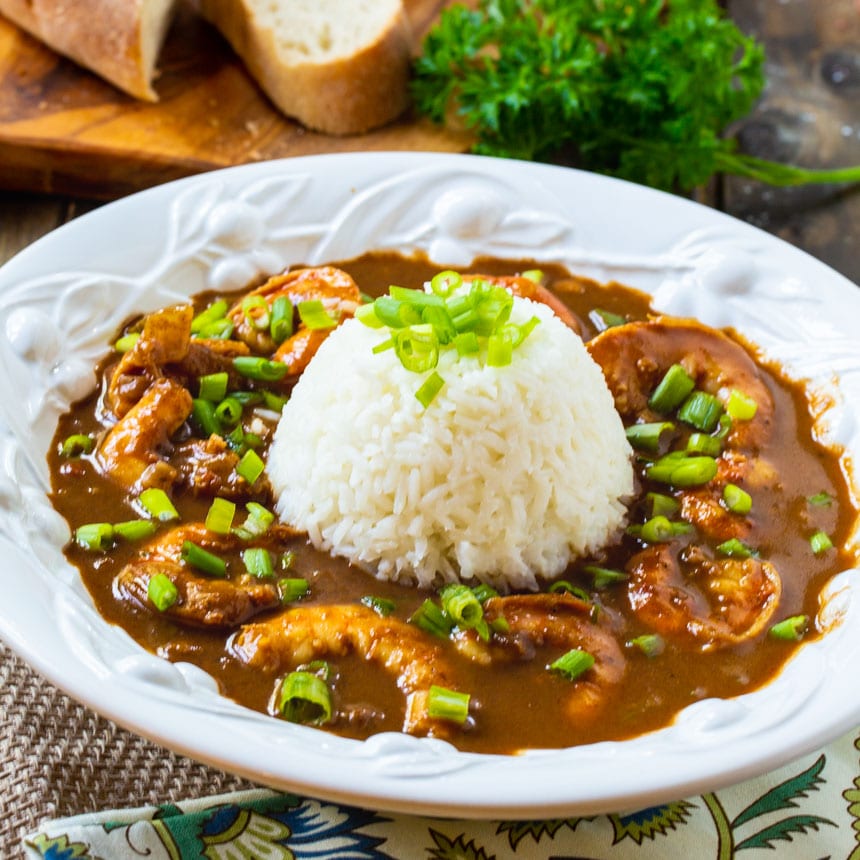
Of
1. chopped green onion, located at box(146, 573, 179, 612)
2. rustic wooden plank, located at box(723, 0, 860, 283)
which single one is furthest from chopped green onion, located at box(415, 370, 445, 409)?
rustic wooden plank, located at box(723, 0, 860, 283)

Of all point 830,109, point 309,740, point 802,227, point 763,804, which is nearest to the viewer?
point 309,740

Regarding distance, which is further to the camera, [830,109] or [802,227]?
[830,109]

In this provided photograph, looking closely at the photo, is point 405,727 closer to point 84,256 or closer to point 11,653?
point 11,653

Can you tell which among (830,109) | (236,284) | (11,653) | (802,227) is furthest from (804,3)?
(11,653)

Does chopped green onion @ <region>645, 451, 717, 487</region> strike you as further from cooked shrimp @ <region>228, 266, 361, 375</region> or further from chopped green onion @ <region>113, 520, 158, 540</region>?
chopped green onion @ <region>113, 520, 158, 540</region>

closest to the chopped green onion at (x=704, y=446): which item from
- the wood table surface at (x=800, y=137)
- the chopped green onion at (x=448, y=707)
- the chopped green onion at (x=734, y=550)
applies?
the chopped green onion at (x=734, y=550)

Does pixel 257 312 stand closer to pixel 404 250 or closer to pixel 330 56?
pixel 404 250
